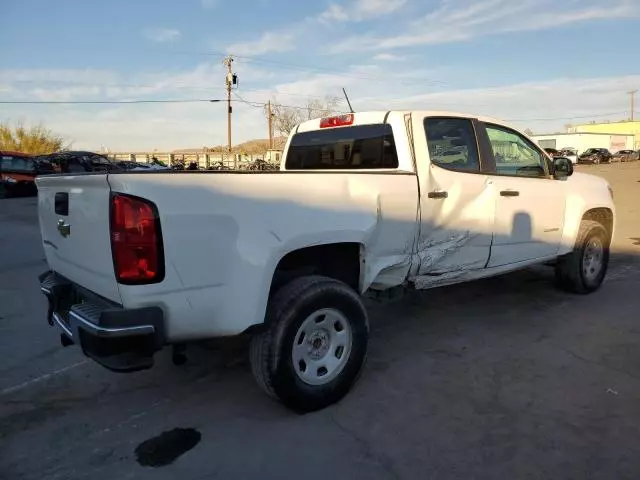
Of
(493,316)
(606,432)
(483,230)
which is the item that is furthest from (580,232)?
(606,432)

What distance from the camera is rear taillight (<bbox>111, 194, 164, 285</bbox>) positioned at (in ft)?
8.86

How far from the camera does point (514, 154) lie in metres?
5.13

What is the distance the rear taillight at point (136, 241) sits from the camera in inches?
106

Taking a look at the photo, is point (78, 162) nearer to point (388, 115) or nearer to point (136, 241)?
point (388, 115)

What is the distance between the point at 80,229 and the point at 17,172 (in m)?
21.7

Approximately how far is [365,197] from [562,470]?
1973 millimetres

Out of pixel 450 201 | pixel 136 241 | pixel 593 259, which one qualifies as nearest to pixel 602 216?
pixel 593 259

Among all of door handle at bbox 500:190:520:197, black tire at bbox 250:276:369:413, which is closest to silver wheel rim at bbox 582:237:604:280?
door handle at bbox 500:190:520:197

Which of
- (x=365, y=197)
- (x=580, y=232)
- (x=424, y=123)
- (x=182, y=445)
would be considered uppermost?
(x=424, y=123)

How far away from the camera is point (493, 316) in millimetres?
5332

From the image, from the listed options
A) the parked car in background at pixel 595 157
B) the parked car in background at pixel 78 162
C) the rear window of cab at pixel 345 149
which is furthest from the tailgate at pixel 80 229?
the parked car in background at pixel 595 157

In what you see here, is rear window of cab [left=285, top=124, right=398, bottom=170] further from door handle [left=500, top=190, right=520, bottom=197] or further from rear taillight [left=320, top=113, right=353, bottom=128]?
door handle [left=500, top=190, right=520, bottom=197]

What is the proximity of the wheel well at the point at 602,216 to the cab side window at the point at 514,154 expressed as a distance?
41.7 inches

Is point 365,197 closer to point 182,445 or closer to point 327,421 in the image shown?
point 327,421
